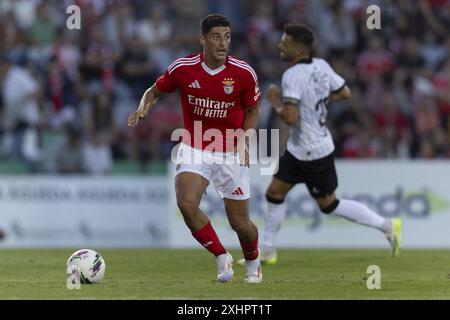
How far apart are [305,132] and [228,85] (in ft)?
8.72

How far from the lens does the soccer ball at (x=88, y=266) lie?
10.6 meters

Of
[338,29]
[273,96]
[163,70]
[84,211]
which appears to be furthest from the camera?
Answer: [338,29]

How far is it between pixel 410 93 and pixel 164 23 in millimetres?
5029

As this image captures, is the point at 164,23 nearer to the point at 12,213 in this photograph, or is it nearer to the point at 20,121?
the point at 20,121

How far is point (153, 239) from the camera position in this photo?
60.5ft

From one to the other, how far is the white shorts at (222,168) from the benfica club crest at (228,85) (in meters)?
0.64

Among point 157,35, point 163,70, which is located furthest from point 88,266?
point 157,35

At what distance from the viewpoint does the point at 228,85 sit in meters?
10.6

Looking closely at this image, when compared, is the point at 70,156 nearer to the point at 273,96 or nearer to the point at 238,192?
the point at 273,96

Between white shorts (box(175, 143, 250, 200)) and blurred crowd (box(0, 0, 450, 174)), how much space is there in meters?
8.04

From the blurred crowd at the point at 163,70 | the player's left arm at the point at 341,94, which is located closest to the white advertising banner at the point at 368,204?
the blurred crowd at the point at 163,70

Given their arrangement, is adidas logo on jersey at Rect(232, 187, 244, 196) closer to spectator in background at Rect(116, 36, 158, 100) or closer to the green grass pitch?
the green grass pitch

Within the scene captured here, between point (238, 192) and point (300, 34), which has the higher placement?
point (300, 34)

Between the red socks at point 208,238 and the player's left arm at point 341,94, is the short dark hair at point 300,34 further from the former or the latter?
the red socks at point 208,238
